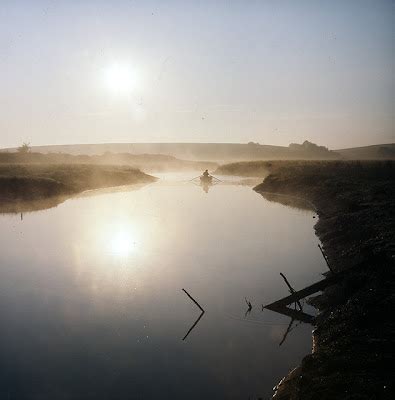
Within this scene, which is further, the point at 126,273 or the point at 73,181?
the point at 73,181

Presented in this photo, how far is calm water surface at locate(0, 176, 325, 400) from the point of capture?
11.0 meters

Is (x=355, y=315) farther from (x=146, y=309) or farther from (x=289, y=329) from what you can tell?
(x=146, y=309)

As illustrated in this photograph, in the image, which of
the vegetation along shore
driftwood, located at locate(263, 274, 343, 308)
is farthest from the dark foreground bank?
driftwood, located at locate(263, 274, 343, 308)

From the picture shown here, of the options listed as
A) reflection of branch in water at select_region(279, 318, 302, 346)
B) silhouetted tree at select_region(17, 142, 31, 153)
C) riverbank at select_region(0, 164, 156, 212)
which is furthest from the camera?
silhouetted tree at select_region(17, 142, 31, 153)

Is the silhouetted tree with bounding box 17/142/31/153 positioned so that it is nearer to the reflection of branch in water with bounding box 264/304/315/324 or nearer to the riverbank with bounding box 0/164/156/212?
the riverbank with bounding box 0/164/156/212

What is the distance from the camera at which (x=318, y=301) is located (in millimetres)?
16250

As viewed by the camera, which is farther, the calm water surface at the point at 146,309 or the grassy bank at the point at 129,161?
the grassy bank at the point at 129,161

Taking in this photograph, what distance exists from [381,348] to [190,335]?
590 centimetres

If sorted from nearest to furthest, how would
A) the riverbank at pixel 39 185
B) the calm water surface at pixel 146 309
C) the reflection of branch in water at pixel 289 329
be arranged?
the calm water surface at pixel 146 309
the reflection of branch in water at pixel 289 329
the riverbank at pixel 39 185

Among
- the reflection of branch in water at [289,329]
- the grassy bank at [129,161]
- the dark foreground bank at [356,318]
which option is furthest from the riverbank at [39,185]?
the grassy bank at [129,161]

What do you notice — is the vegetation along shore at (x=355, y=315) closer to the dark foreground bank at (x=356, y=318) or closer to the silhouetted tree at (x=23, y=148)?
the dark foreground bank at (x=356, y=318)

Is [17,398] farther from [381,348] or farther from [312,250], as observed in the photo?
[312,250]

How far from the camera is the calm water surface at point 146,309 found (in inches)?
432

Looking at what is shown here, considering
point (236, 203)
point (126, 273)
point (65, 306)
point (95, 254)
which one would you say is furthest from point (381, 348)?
point (236, 203)
